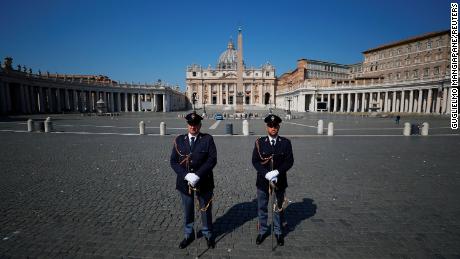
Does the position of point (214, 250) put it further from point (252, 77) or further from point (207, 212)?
point (252, 77)

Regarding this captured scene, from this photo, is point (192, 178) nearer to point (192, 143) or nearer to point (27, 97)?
point (192, 143)

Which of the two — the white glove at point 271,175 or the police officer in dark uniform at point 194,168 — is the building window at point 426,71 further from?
the police officer in dark uniform at point 194,168

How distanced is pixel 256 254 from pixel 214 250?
2.09ft

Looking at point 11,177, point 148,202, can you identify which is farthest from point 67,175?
point 148,202

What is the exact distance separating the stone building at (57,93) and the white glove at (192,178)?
49.1 metres

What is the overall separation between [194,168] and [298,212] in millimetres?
2495

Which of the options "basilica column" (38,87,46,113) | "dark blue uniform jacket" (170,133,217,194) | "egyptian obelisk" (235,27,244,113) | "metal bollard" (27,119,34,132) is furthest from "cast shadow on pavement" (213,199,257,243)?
"basilica column" (38,87,46,113)

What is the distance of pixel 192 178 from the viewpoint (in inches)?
136

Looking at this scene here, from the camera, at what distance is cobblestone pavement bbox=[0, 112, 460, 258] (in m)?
3.70

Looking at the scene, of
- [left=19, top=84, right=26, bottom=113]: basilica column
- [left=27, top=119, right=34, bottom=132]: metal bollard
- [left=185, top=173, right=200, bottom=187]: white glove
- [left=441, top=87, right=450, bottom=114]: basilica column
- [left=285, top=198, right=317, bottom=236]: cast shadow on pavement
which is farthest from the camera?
[left=19, top=84, right=26, bottom=113]: basilica column

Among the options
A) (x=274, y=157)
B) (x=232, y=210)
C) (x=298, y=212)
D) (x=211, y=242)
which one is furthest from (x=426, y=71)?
(x=211, y=242)

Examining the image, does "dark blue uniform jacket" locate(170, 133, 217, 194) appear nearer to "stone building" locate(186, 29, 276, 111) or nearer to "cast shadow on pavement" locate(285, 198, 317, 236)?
"cast shadow on pavement" locate(285, 198, 317, 236)

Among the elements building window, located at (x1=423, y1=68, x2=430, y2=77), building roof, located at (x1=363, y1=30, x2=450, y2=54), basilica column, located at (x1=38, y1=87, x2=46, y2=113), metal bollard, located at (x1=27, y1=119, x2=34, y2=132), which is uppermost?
building roof, located at (x1=363, y1=30, x2=450, y2=54)

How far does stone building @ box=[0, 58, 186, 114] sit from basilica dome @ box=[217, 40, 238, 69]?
48384mm
